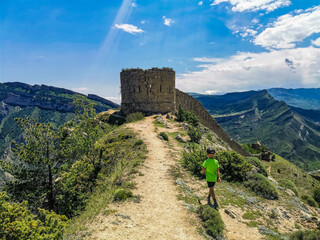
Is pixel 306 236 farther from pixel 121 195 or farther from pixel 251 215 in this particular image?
pixel 121 195

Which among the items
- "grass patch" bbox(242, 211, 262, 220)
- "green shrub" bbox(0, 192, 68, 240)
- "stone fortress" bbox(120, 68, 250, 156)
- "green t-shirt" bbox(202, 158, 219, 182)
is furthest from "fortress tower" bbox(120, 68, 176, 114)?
"green shrub" bbox(0, 192, 68, 240)

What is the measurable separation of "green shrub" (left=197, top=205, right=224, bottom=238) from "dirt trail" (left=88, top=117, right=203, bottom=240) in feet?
1.49

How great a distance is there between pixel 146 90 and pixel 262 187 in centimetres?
2321

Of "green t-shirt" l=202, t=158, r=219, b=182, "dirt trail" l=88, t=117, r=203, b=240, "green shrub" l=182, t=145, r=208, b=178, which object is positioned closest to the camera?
"dirt trail" l=88, t=117, r=203, b=240

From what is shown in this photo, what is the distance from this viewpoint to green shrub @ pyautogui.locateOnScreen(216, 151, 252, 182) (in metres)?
12.6

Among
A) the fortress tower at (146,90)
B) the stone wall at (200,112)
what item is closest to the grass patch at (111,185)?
the fortress tower at (146,90)

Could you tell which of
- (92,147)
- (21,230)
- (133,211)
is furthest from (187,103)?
(21,230)

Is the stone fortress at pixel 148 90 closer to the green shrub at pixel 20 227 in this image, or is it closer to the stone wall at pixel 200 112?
the stone wall at pixel 200 112

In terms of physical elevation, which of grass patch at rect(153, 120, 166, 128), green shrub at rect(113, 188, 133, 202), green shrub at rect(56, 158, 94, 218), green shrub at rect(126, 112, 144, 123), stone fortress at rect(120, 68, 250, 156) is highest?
stone fortress at rect(120, 68, 250, 156)

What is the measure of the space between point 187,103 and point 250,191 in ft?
99.8

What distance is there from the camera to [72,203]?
38.0 ft

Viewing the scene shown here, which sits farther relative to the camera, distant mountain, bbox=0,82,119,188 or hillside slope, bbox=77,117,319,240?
distant mountain, bbox=0,82,119,188

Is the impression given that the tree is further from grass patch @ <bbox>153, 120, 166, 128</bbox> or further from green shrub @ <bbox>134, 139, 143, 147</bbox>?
grass patch @ <bbox>153, 120, 166, 128</bbox>

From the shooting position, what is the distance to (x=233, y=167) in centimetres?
1293
